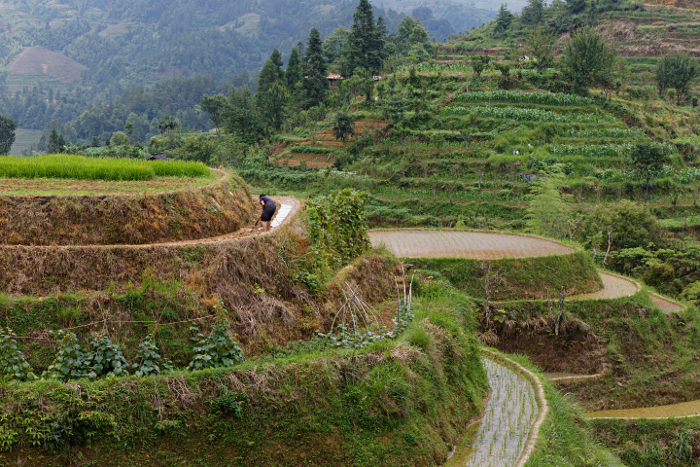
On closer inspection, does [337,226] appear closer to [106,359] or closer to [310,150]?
[106,359]

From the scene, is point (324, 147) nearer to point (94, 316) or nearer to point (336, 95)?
point (336, 95)

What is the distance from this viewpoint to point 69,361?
21.2ft

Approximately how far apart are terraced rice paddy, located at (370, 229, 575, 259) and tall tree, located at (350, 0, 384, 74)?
1172 inches

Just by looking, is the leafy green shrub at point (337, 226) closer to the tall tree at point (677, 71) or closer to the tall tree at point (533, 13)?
the tall tree at point (677, 71)

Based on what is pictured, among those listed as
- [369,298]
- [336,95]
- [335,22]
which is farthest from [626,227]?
[335,22]

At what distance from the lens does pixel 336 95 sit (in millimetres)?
45750

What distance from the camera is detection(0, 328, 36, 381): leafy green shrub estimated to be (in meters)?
6.23

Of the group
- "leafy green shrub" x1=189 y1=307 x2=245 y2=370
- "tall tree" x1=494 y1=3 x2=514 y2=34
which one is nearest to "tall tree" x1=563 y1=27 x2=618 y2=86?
"tall tree" x1=494 y1=3 x2=514 y2=34

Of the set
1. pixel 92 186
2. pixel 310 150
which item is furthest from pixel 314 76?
pixel 92 186

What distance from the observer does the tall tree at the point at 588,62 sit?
40125 mm

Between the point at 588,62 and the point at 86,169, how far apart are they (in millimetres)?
38508

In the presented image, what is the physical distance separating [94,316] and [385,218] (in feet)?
70.7

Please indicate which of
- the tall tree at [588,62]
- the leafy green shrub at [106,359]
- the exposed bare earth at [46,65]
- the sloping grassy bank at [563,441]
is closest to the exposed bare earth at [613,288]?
the sloping grassy bank at [563,441]

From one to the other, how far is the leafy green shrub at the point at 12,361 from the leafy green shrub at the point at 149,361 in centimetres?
108
